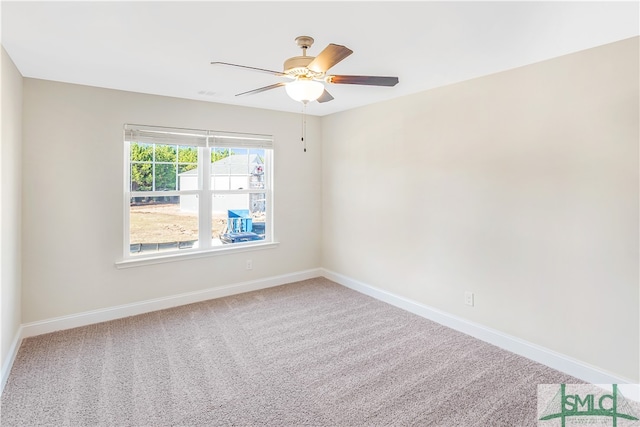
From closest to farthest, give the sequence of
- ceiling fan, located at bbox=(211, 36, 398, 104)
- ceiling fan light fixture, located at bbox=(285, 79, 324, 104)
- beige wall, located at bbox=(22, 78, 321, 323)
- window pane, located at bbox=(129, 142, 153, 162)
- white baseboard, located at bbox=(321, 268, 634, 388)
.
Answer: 1. ceiling fan, located at bbox=(211, 36, 398, 104)
2. ceiling fan light fixture, located at bbox=(285, 79, 324, 104)
3. white baseboard, located at bbox=(321, 268, 634, 388)
4. beige wall, located at bbox=(22, 78, 321, 323)
5. window pane, located at bbox=(129, 142, 153, 162)

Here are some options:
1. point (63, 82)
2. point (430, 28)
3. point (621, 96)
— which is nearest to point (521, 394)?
point (621, 96)

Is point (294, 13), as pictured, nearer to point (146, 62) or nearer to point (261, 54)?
point (261, 54)

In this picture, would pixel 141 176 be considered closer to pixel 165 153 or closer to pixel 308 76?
pixel 165 153

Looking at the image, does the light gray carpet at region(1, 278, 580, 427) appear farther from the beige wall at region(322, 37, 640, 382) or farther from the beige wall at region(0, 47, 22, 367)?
the beige wall at region(322, 37, 640, 382)

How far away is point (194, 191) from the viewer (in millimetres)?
4051

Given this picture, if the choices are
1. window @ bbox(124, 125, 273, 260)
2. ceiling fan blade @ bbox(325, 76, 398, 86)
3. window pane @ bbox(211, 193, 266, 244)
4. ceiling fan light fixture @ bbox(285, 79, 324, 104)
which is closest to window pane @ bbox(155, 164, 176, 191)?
window @ bbox(124, 125, 273, 260)

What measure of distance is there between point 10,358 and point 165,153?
2.26m

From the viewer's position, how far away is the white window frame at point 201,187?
3.61 meters

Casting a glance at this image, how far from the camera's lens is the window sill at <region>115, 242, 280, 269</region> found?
3616mm

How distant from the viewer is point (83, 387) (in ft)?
7.78

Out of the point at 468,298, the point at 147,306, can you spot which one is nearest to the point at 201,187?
the point at 147,306

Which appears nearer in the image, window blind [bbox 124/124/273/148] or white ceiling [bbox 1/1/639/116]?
white ceiling [bbox 1/1/639/116]

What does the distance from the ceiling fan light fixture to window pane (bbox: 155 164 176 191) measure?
232 cm

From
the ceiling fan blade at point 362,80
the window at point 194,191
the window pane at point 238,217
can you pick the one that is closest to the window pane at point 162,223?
the window at point 194,191
